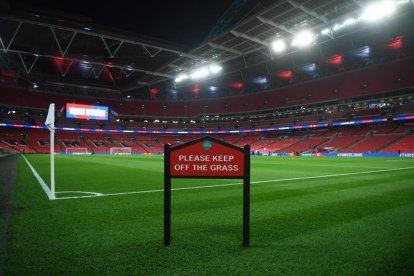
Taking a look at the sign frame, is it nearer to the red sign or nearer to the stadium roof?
the red sign

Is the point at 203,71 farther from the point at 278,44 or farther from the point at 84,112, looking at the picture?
the point at 84,112

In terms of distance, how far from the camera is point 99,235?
329 cm

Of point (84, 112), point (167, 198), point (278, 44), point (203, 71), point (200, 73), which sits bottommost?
point (167, 198)

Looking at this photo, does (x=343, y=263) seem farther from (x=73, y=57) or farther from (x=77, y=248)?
(x=73, y=57)

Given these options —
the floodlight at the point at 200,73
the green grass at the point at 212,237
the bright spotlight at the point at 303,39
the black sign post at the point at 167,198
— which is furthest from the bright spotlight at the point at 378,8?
the black sign post at the point at 167,198

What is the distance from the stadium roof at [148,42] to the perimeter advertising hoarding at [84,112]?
8.10 metres

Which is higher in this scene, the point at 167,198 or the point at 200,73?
the point at 200,73

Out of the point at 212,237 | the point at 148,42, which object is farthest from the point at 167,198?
the point at 148,42

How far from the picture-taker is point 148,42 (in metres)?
32.5

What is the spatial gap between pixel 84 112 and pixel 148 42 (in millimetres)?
26369

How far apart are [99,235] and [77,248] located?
47cm

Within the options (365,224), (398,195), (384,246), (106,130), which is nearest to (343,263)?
(384,246)

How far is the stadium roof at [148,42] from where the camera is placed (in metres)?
25.2

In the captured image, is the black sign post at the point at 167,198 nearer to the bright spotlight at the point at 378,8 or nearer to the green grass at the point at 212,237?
the green grass at the point at 212,237
